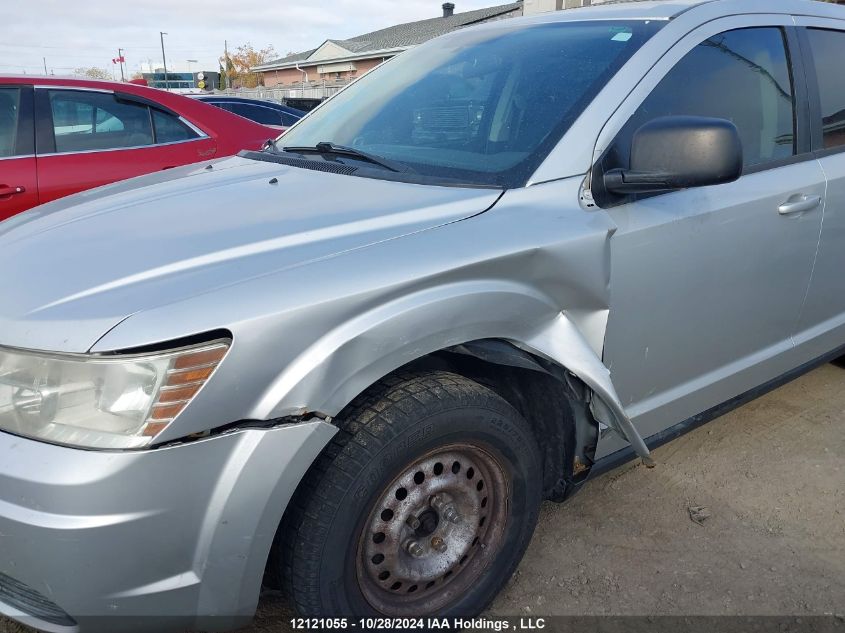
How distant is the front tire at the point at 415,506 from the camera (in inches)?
66.0

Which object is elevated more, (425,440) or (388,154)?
(388,154)

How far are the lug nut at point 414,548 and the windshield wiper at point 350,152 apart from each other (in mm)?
1093

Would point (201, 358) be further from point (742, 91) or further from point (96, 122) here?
point (96, 122)

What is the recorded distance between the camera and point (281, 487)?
1.56 metres

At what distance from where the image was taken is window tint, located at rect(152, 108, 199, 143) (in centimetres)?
498

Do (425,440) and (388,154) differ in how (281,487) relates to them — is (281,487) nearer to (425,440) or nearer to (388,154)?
(425,440)

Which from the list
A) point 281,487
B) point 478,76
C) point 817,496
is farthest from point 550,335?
point 817,496

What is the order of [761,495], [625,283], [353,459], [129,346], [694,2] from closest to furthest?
[129,346] → [353,459] → [625,283] → [694,2] → [761,495]

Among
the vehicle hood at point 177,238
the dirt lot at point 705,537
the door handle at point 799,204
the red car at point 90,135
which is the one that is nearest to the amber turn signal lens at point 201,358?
the vehicle hood at point 177,238

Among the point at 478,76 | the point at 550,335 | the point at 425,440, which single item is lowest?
the point at 425,440

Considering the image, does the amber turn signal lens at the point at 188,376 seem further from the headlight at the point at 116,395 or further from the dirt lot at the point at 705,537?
the dirt lot at the point at 705,537

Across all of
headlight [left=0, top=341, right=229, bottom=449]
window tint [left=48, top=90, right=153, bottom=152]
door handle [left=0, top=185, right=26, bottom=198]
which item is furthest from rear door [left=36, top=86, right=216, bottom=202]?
headlight [left=0, top=341, right=229, bottom=449]

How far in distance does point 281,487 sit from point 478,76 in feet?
5.73

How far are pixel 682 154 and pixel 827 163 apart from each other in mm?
1270
